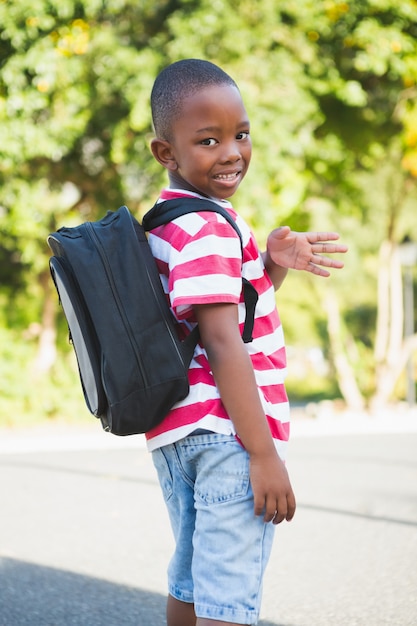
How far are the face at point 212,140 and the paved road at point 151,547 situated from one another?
2.02 m

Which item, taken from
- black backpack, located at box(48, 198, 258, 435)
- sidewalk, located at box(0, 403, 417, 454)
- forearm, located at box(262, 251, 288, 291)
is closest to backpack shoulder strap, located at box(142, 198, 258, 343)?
black backpack, located at box(48, 198, 258, 435)

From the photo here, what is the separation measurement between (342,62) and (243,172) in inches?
435

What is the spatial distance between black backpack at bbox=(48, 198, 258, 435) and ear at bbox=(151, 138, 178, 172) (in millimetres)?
115

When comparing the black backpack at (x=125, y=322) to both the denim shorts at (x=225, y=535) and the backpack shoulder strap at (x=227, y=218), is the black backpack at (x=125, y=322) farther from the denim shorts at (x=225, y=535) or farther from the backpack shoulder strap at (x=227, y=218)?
the denim shorts at (x=225, y=535)

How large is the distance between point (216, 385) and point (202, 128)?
1.99 feet

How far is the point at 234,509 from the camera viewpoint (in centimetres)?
215

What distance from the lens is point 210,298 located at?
6.98 feet

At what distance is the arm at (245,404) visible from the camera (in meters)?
2.11

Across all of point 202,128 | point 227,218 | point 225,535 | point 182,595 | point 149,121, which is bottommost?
point 182,595

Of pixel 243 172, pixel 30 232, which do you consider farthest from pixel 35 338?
pixel 243 172

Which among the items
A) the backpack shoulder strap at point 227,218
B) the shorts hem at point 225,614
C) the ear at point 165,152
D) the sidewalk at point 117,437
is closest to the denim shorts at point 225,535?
the shorts hem at point 225,614

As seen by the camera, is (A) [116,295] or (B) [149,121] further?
(B) [149,121]

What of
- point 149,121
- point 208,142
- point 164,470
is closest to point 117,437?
point 149,121

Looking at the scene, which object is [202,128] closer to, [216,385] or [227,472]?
[216,385]
